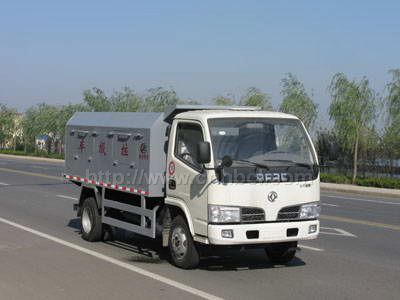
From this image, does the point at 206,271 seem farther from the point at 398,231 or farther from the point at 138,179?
the point at 398,231

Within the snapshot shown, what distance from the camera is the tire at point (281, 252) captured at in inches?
360

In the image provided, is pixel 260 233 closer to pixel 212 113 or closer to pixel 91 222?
pixel 212 113

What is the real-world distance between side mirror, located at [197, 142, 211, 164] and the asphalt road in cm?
146

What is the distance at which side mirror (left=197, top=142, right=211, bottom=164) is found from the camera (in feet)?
Result: 26.7

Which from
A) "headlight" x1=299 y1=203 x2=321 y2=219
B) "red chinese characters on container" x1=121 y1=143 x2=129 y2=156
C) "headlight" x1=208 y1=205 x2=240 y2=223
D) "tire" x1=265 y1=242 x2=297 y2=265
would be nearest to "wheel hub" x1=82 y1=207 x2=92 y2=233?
"red chinese characters on container" x1=121 y1=143 x2=129 y2=156

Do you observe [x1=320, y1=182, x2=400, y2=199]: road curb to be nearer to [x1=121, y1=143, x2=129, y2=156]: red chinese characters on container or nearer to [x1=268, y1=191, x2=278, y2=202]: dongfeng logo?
[x1=121, y1=143, x2=129, y2=156]: red chinese characters on container

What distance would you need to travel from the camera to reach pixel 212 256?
9758 millimetres

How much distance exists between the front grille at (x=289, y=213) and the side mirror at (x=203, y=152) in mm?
1171

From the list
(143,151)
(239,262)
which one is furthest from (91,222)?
(239,262)

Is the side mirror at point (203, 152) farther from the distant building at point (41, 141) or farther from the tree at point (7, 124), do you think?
the tree at point (7, 124)

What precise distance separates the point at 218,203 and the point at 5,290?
8.76 ft

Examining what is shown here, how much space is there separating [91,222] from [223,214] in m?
3.77

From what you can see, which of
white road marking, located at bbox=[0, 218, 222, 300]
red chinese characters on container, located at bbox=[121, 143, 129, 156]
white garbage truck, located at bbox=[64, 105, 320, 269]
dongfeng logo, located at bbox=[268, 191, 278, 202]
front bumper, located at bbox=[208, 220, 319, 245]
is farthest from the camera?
red chinese characters on container, located at bbox=[121, 143, 129, 156]

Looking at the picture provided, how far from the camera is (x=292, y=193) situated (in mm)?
8492
